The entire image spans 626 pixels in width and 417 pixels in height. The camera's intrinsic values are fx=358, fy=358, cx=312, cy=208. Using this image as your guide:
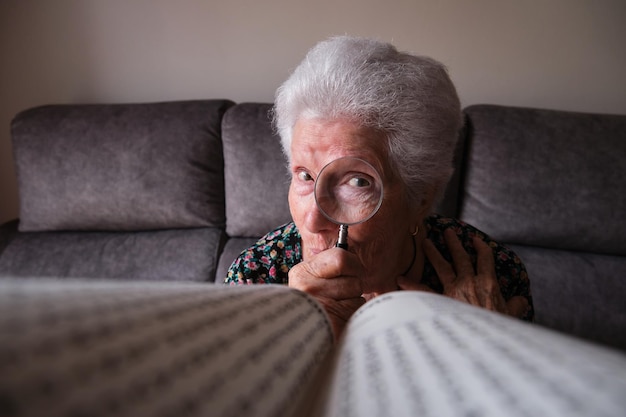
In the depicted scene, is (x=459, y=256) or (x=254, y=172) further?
(x=254, y=172)

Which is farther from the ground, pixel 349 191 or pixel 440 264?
pixel 349 191

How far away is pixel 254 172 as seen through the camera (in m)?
1.78

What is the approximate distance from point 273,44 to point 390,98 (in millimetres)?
A: 1481

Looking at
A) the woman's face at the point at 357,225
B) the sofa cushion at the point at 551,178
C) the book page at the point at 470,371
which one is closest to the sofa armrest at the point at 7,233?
the woman's face at the point at 357,225

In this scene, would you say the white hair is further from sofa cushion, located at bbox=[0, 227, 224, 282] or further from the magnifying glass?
sofa cushion, located at bbox=[0, 227, 224, 282]

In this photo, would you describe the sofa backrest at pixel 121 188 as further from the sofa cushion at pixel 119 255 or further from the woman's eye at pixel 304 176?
the woman's eye at pixel 304 176

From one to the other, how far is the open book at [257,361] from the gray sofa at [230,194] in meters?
1.49

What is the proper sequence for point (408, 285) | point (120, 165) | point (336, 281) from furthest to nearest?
point (120, 165) → point (408, 285) → point (336, 281)

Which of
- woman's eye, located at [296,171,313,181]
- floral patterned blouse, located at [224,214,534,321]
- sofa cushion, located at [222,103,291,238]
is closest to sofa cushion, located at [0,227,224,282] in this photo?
sofa cushion, located at [222,103,291,238]

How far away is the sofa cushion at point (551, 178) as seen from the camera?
1641 mm

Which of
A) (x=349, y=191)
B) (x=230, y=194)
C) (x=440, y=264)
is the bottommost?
(x=230, y=194)

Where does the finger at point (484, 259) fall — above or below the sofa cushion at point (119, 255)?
above

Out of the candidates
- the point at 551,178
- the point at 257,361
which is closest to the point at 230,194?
the point at 551,178

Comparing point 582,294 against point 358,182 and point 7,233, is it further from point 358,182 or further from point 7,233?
point 7,233
